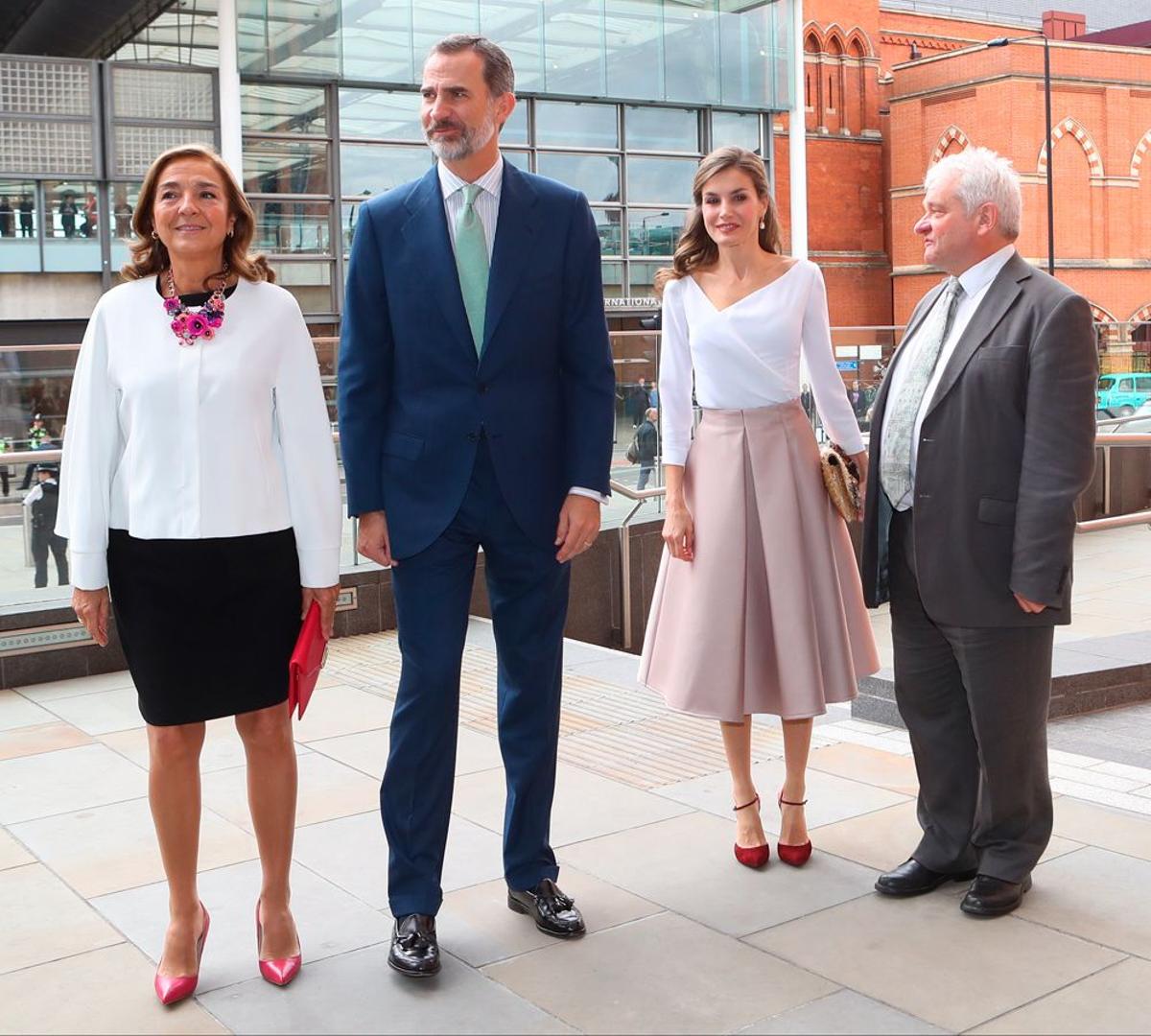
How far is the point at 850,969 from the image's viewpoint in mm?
3512

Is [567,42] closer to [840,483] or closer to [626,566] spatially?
[626,566]

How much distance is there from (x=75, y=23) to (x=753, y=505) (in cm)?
2481

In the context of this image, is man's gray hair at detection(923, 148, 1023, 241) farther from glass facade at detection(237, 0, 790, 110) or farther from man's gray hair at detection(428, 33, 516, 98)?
glass facade at detection(237, 0, 790, 110)

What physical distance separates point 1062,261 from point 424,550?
43.7 meters

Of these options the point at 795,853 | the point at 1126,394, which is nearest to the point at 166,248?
the point at 795,853

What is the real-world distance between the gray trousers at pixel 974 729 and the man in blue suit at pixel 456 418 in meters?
1.07

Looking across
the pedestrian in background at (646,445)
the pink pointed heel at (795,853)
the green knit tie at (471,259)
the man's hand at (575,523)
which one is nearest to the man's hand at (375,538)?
the man's hand at (575,523)

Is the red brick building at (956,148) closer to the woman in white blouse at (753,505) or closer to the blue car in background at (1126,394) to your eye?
the blue car in background at (1126,394)

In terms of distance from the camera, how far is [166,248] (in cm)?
351

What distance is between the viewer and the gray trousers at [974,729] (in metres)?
3.92

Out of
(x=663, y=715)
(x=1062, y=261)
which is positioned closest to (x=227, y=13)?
(x=663, y=715)

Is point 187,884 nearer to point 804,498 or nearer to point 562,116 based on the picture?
point 804,498

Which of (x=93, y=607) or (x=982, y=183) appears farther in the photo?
(x=982, y=183)

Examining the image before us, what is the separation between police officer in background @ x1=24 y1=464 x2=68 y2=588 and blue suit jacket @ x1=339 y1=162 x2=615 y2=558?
4.44 meters
